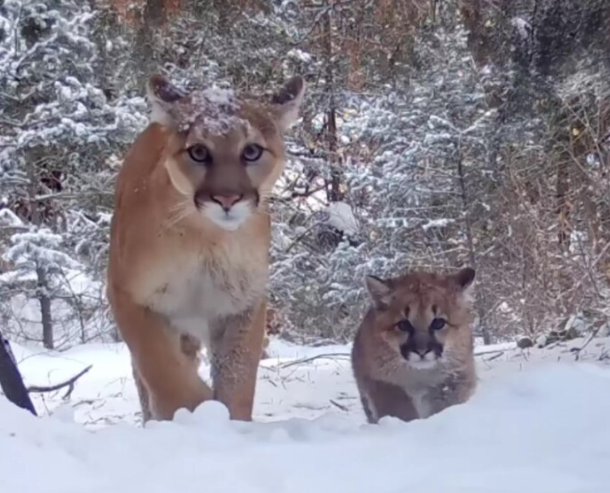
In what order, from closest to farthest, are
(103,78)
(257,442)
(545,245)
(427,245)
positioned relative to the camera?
(257,442) → (545,245) → (103,78) → (427,245)

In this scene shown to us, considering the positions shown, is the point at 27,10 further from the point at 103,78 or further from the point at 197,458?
the point at 197,458

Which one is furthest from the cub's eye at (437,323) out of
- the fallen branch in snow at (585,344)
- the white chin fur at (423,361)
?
the fallen branch in snow at (585,344)

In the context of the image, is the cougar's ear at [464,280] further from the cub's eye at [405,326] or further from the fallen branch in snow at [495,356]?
the fallen branch in snow at [495,356]

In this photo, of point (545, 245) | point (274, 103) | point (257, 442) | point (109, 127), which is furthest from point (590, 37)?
point (109, 127)

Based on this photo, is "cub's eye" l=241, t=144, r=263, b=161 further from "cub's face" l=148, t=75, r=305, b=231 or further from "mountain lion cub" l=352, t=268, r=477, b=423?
"mountain lion cub" l=352, t=268, r=477, b=423

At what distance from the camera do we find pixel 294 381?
703cm

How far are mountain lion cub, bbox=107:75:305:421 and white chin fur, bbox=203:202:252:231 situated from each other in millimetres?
16

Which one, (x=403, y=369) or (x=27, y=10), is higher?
(x=27, y=10)

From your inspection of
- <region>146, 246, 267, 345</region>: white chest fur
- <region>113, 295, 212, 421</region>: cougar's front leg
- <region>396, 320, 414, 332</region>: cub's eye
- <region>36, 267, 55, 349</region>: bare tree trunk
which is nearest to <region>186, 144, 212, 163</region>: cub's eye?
<region>146, 246, 267, 345</region>: white chest fur

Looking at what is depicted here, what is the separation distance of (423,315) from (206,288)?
100cm

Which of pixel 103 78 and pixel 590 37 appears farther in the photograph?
pixel 103 78

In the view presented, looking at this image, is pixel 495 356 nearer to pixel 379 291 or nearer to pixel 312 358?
pixel 312 358

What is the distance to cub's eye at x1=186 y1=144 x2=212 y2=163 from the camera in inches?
173

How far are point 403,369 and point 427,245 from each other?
1024cm
